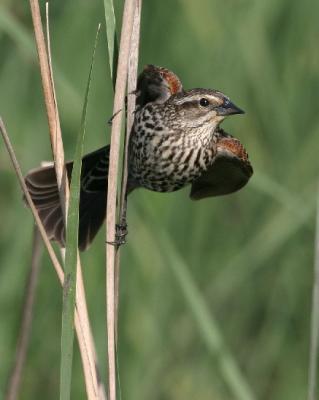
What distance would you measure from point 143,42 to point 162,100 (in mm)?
1030

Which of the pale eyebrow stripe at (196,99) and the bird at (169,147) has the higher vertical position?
the pale eyebrow stripe at (196,99)

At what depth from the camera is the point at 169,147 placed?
344 cm

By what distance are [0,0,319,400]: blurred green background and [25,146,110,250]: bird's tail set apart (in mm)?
693

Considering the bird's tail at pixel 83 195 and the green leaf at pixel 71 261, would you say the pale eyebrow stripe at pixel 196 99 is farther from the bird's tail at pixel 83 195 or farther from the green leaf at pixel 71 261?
the green leaf at pixel 71 261

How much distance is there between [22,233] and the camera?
4.31 meters

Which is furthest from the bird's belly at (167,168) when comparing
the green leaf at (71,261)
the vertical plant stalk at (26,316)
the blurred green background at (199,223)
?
the green leaf at (71,261)

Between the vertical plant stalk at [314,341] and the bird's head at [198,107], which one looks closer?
the vertical plant stalk at [314,341]

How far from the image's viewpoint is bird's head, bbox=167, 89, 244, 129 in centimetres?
346

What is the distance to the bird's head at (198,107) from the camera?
3.46 m

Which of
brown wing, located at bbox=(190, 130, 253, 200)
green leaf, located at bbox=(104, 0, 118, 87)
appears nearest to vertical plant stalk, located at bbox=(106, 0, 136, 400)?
green leaf, located at bbox=(104, 0, 118, 87)

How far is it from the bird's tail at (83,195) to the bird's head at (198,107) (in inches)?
10.3

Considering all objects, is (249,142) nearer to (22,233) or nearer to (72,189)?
(22,233)

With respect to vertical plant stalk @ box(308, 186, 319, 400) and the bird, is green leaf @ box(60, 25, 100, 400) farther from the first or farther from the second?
the bird

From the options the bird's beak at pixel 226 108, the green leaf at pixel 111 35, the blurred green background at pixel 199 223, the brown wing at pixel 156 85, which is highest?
the green leaf at pixel 111 35
